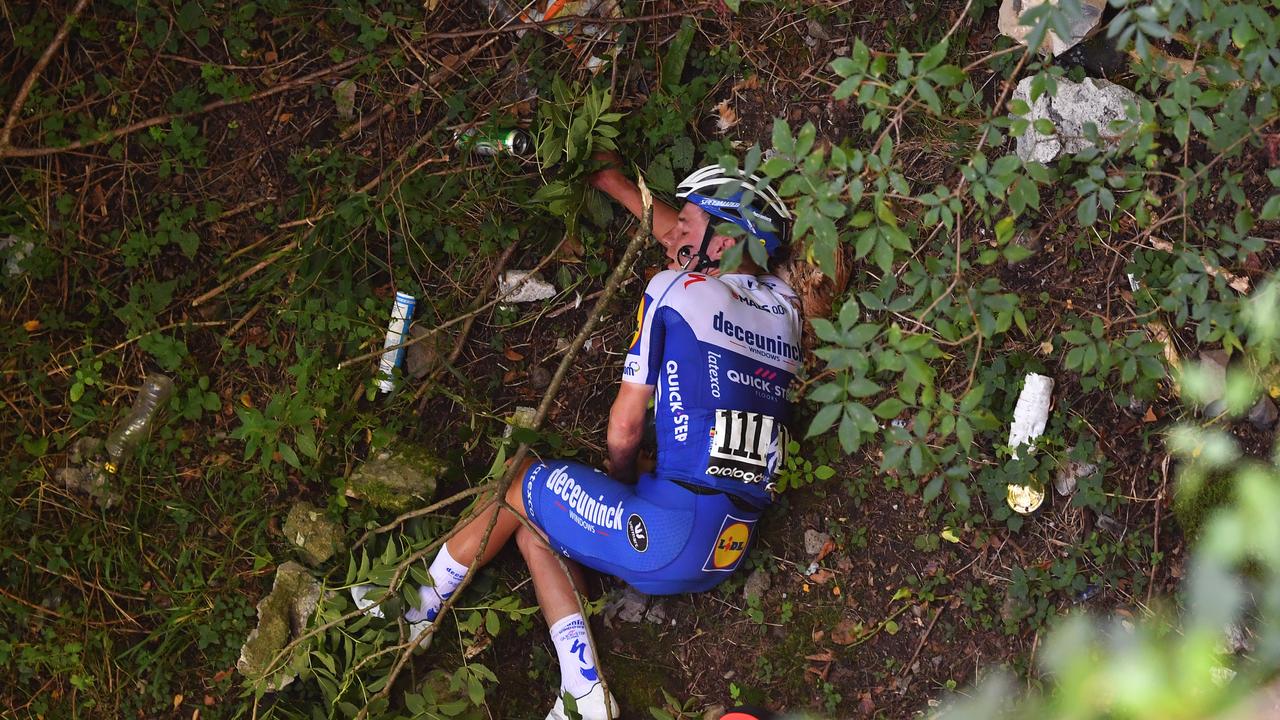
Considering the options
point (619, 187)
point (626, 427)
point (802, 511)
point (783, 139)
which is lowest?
point (802, 511)

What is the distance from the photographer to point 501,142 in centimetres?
388

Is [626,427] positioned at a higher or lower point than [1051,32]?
lower

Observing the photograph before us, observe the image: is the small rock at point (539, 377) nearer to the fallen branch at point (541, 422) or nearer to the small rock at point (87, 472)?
the fallen branch at point (541, 422)

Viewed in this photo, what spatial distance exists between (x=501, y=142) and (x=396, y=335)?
974 mm

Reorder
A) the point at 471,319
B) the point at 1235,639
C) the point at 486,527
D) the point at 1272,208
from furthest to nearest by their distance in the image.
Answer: the point at 471,319 → the point at 486,527 → the point at 1235,639 → the point at 1272,208

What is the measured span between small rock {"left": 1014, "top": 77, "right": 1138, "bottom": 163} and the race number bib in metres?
1.33

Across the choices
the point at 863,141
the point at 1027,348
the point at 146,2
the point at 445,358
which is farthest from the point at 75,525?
the point at 1027,348

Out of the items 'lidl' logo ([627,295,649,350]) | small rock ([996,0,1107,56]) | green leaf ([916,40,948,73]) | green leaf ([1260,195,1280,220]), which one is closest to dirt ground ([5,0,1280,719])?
small rock ([996,0,1107,56])

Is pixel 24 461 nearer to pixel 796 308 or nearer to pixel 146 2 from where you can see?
pixel 146 2

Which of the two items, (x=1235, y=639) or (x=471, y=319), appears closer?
(x=1235, y=639)

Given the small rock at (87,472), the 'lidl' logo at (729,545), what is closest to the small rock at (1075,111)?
the 'lidl' logo at (729,545)

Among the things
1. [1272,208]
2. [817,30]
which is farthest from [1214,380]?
[817,30]

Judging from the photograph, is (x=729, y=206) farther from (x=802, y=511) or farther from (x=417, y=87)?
(x=417, y=87)

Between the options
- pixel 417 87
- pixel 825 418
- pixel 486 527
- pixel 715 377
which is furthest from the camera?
pixel 417 87
